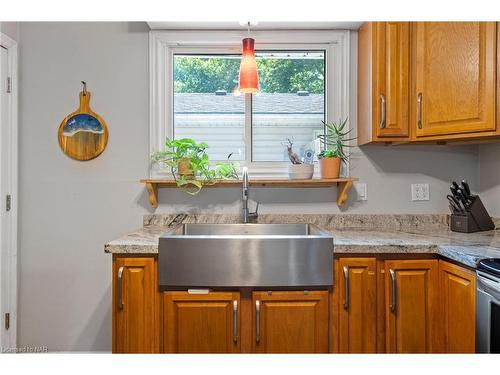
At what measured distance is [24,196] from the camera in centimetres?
229

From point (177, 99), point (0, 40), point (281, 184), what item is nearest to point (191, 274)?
point (281, 184)

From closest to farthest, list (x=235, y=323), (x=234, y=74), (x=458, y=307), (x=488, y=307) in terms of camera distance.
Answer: (x=488, y=307), (x=458, y=307), (x=235, y=323), (x=234, y=74)

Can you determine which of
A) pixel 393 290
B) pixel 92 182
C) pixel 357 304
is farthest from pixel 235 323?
pixel 92 182

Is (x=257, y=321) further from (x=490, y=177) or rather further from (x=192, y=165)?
(x=490, y=177)

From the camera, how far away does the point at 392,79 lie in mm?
1975

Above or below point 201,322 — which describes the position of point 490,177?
above

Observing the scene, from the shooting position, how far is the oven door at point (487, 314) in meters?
1.25

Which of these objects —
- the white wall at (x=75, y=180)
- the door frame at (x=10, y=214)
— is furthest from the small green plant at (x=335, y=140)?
the door frame at (x=10, y=214)

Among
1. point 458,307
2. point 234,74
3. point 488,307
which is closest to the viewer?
point 488,307

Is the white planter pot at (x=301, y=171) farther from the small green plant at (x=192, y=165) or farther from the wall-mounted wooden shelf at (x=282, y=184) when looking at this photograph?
the small green plant at (x=192, y=165)

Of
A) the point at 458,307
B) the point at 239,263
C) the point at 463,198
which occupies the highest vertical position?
the point at 463,198

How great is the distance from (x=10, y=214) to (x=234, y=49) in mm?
1728

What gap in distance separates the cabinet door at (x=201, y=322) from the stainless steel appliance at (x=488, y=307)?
937mm
